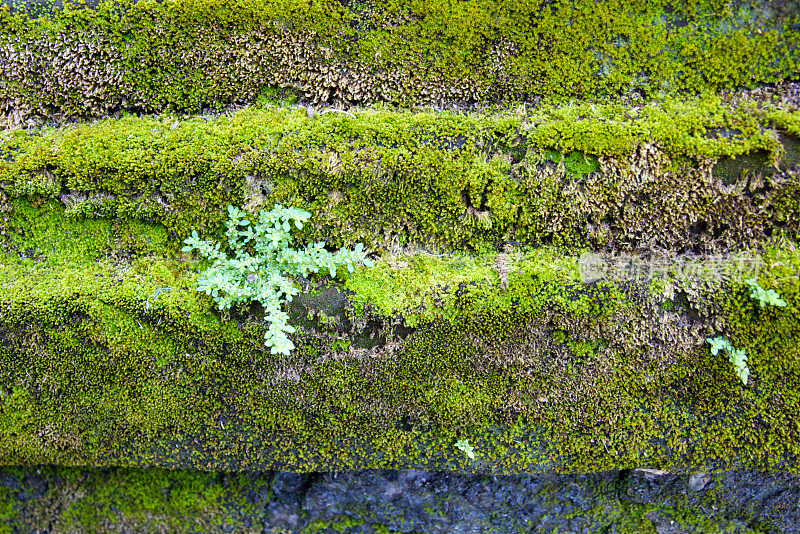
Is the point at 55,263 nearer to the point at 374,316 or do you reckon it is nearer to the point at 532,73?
the point at 374,316

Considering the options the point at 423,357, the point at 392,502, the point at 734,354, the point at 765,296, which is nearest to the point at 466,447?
the point at 423,357

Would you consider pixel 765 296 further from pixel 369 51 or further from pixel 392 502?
pixel 392 502

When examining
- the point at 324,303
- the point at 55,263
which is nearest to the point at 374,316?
the point at 324,303

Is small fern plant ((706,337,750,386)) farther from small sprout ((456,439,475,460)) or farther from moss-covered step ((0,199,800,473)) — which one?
small sprout ((456,439,475,460))

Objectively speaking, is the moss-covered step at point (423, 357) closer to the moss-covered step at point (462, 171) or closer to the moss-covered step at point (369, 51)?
the moss-covered step at point (462, 171)

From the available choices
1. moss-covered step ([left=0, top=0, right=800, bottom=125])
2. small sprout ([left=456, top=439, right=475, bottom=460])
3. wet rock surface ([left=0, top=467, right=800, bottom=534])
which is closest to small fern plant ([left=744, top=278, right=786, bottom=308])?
moss-covered step ([left=0, top=0, right=800, bottom=125])

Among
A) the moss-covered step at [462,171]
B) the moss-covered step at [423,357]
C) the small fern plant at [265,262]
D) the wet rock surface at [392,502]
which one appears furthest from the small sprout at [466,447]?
the moss-covered step at [462,171]
